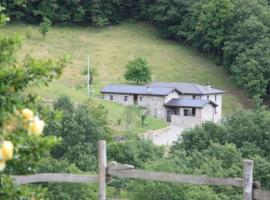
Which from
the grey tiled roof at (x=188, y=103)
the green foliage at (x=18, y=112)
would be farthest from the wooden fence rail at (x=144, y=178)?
the grey tiled roof at (x=188, y=103)

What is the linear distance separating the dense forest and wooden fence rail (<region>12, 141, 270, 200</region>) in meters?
36.5

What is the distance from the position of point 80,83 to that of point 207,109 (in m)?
8.47

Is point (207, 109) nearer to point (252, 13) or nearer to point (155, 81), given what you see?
point (155, 81)

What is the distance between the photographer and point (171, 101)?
37.7 metres

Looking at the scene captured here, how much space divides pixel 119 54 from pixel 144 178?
4195 centimetres

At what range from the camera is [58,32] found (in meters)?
50.8

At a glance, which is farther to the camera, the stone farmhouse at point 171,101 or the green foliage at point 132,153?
the stone farmhouse at point 171,101

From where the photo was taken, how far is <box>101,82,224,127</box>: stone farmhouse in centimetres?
3688

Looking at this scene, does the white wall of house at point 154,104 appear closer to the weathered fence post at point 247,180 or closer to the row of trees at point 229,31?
the row of trees at point 229,31

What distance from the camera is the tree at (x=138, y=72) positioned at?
134 feet

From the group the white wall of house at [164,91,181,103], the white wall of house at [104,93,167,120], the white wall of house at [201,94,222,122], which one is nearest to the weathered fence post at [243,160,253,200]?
the white wall of house at [104,93,167,120]

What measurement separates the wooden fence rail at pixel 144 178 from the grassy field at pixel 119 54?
32.7 metres

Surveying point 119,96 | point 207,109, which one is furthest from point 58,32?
point 207,109

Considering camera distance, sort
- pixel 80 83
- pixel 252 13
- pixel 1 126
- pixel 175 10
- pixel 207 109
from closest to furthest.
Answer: pixel 1 126 → pixel 207 109 → pixel 80 83 → pixel 252 13 → pixel 175 10
